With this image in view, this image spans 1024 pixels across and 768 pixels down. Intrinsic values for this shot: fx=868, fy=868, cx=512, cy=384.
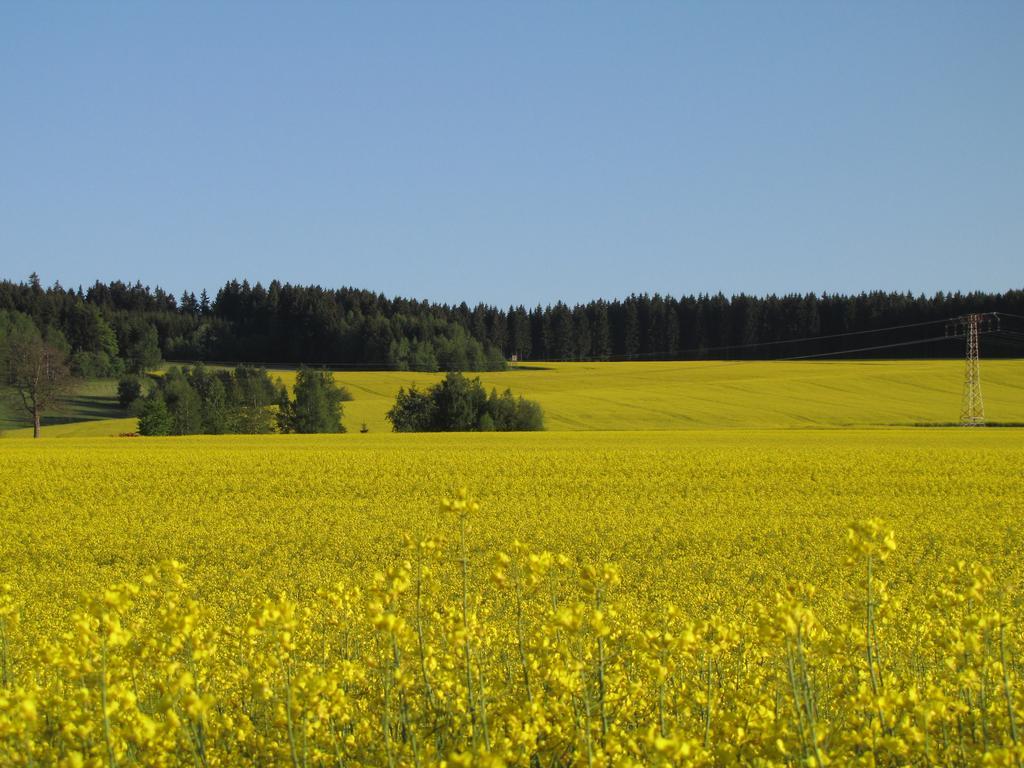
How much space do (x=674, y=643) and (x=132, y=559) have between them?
488 inches

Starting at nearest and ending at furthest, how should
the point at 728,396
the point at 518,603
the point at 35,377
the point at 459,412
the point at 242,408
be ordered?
the point at 518,603, the point at 459,412, the point at 35,377, the point at 242,408, the point at 728,396

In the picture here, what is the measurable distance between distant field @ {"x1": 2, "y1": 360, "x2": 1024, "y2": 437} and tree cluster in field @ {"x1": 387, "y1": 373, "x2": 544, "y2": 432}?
2.44 meters

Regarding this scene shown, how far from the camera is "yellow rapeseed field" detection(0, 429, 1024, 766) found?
389 cm

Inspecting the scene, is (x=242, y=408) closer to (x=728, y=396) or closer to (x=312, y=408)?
(x=312, y=408)

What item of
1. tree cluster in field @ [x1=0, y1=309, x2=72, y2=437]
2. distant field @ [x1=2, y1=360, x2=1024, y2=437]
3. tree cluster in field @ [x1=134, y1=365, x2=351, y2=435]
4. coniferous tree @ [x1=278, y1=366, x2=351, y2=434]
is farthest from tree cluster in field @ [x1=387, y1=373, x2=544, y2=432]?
tree cluster in field @ [x1=0, y1=309, x2=72, y2=437]

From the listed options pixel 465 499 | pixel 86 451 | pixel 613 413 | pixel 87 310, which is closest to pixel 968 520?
pixel 465 499

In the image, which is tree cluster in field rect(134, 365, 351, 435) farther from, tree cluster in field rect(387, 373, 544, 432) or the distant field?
tree cluster in field rect(387, 373, 544, 432)

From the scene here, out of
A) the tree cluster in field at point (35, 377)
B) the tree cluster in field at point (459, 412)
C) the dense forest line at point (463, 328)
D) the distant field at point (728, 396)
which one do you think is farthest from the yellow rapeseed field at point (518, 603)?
Answer: the dense forest line at point (463, 328)

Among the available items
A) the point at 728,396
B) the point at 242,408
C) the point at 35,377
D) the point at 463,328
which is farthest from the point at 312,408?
the point at 463,328

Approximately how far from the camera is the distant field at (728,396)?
5106 centimetres

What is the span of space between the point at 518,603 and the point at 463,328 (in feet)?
349

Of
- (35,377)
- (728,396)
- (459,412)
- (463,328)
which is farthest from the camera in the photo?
(463,328)

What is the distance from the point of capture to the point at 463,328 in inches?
4333

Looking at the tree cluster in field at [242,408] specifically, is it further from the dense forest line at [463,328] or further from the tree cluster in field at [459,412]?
the dense forest line at [463,328]
